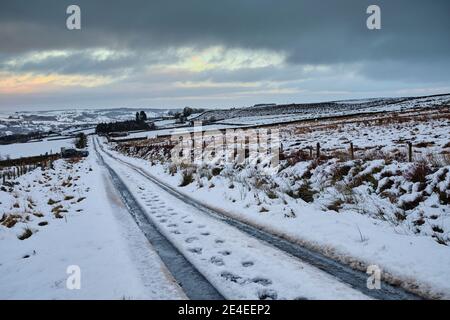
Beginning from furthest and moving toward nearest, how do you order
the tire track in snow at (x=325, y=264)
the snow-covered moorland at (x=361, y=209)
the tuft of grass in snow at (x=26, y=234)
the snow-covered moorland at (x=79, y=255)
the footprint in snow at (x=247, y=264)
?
the tuft of grass in snow at (x=26, y=234) < the footprint in snow at (x=247, y=264) < the snow-covered moorland at (x=361, y=209) < the snow-covered moorland at (x=79, y=255) < the tire track in snow at (x=325, y=264)

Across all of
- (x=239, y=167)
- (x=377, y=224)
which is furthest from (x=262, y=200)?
(x=239, y=167)

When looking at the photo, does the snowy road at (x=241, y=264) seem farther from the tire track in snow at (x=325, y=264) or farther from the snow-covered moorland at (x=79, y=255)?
the snow-covered moorland at (x=79, y=255)

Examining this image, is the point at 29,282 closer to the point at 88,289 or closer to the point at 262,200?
the point at 88,289

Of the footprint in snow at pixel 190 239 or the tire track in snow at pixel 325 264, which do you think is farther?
the footprint in snow at pixel 190 239

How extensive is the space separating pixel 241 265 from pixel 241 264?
5cm

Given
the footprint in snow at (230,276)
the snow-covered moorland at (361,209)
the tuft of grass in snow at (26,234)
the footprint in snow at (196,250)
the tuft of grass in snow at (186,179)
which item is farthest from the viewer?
the tuft of grass in snow at (186,179)

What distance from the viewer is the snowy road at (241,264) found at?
481cm

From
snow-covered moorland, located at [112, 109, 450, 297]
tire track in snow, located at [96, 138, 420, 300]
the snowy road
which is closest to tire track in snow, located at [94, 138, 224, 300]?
the snowy road

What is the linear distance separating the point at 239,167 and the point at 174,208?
6374mm

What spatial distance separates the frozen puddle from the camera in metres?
4.81

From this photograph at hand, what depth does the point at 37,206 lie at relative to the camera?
11844 mm

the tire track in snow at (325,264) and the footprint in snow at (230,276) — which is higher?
the footprint in snow at (230,276)

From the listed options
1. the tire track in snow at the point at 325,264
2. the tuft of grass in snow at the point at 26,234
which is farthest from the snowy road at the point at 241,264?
the tuft of grass in snow at the point at 26,234

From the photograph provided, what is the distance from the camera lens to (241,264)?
19.3ft
